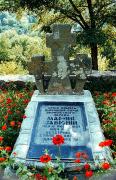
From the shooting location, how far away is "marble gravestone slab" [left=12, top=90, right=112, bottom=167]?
20.2ft

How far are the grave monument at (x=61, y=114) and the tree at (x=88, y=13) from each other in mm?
6239

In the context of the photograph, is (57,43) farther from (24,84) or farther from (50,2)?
(50,2)

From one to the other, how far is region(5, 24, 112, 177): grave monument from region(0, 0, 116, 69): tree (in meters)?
6.24

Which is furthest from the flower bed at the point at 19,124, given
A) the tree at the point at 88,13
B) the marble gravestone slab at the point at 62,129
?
the tree at the point at 88,13

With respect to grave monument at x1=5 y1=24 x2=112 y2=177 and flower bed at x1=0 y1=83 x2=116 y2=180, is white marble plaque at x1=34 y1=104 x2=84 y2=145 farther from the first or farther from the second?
flower bed at x1=0 y1=83 x2=116 y2=180

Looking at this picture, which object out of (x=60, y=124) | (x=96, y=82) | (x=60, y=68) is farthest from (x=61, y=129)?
(x=96, y=82)

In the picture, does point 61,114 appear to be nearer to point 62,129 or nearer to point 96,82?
point 62,129

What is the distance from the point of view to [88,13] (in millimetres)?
17328

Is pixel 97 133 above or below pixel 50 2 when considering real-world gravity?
below

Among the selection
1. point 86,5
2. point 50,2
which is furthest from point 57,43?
point 86,5

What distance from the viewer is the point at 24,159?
6039mm

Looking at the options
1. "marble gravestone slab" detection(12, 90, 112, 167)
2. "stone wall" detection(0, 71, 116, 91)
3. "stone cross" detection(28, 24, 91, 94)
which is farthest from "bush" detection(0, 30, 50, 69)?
"marble gravestone slab" detection(12, 90, 112, 167)

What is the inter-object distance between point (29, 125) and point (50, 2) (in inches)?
375

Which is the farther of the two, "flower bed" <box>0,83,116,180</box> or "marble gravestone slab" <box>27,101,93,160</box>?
"marble gravestone slab" <box>27,101,93,160</box>
